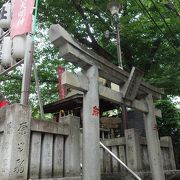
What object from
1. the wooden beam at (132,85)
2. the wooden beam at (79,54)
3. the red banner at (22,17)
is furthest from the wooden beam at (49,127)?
the red banner at (22,17)

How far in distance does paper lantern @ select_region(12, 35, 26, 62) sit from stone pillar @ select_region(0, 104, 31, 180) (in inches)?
81.3

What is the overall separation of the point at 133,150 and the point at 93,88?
2.79m

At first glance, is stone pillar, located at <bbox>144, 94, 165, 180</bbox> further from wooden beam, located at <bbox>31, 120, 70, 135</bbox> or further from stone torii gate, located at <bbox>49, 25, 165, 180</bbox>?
wooden beam, located at <bbox>31, 120, 70, 135</bbox>

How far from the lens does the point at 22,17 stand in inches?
267

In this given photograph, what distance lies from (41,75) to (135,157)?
11.0 m

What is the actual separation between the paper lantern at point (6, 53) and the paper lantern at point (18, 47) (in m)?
0.38

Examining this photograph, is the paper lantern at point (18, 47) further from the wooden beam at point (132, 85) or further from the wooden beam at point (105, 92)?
the wooden beam at point (132, 85)

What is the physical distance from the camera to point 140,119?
11.5 meters

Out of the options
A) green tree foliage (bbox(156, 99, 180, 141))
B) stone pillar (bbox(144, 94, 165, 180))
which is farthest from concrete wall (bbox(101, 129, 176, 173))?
green tree foliage (bbox(156, 99, 180, 141))

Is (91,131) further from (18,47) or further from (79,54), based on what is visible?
(18,47)

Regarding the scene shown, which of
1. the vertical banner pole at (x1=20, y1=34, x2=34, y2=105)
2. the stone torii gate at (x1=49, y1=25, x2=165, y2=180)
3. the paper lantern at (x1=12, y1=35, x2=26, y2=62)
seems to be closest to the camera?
the stone torii gate at (x1=49, y1=25, x2=165, y2=180)

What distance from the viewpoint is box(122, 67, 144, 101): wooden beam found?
667 cm

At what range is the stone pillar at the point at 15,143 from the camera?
14.5 ft

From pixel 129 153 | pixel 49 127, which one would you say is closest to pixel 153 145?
pixel 129 153
